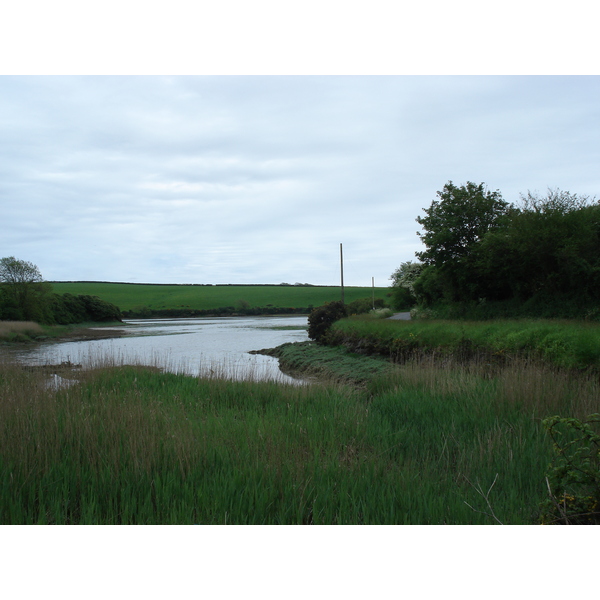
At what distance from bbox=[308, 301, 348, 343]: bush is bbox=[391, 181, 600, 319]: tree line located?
25.9 ft

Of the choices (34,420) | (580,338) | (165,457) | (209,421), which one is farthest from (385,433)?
(580,338)

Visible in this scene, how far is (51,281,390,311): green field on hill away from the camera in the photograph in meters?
104

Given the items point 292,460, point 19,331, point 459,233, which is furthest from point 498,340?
point 19,331

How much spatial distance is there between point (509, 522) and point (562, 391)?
436 centimetres

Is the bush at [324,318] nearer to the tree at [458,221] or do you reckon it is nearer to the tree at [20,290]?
the tree at [458,221]

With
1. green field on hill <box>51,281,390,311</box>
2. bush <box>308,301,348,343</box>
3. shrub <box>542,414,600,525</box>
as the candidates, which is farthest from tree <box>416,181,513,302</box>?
green field on hill <box>51,281,390,311</box>

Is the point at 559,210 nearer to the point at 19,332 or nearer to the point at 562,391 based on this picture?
the point at 562,391

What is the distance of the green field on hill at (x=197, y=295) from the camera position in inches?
4075

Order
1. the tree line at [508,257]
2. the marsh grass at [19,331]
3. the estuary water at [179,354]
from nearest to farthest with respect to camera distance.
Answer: the estuary water at [179,354]
the tree line at [508,257]
the marsh grass at [19,331]

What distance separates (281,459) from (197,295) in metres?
114

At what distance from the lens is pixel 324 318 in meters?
31.6

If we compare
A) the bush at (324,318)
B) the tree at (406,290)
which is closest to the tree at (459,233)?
the bush at (324,318)

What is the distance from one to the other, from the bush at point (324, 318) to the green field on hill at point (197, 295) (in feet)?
207

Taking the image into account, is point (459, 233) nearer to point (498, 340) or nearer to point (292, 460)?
point (498, 340)
